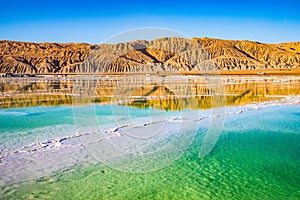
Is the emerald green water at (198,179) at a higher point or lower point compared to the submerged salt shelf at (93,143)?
lower

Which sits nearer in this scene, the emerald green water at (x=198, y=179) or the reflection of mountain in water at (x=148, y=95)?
the emerald green water at (x=198, y=179)

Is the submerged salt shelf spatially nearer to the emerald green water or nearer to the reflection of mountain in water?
the emerald green water

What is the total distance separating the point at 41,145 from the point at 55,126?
325 centimetres

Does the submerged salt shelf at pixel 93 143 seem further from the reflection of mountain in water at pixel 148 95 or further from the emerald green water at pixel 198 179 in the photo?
the reflection of mountain in water at pixel 148 95

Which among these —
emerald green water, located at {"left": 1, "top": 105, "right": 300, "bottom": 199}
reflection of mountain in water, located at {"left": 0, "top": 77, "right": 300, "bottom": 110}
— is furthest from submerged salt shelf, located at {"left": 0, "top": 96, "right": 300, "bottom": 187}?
reflection of mountain in water, located at {"left": 0, "top": 77, "right": 300, "bottom": 110}

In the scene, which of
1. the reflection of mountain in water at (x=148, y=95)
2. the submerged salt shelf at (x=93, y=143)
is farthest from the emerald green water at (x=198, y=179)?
the reflection of mountain in water at (x=148, y=95)

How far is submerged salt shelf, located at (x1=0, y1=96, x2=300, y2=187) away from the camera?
8.14 meters

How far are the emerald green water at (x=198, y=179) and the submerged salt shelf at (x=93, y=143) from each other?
511mm

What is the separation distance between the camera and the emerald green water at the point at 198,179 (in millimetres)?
6453

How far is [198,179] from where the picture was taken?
7289 millimetres

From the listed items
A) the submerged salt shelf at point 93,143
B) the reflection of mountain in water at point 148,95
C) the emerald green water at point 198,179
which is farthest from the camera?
the reflection of mountain in water at point 148,95

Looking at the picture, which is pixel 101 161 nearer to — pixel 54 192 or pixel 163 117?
pixel 54 192

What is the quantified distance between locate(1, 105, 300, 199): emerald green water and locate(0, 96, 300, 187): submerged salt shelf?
51cm

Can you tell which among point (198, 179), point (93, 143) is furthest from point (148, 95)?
point (198, 179)
